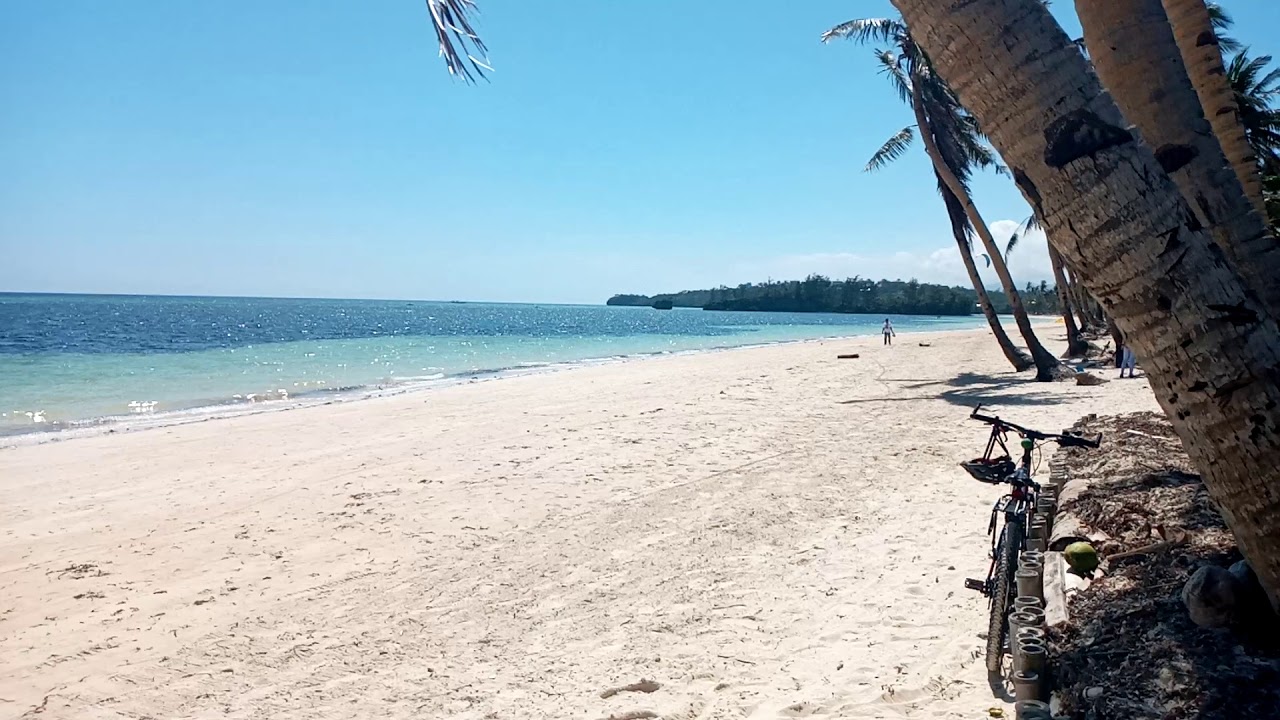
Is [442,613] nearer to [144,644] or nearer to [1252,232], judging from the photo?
[144,644]

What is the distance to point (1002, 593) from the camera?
11.9 feet

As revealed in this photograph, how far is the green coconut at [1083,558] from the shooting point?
354 centimetres

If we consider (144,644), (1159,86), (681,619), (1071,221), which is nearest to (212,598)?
(144,644)

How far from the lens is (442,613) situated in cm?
507

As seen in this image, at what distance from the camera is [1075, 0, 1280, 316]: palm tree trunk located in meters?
3.09

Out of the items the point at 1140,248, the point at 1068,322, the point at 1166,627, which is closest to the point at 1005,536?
the point at 1166,627

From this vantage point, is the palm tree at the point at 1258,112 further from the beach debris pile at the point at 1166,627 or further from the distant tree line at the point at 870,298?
the distant tree line at the point at 870,298

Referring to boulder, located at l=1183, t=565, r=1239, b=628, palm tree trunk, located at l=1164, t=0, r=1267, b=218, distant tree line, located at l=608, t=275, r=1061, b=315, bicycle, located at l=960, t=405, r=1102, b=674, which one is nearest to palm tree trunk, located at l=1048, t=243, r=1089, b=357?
palm tree trunk, located at l=1164, t=0, r=1267, b=218

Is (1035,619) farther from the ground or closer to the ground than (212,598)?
farther from the ground

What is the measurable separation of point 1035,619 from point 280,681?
3.88 meters

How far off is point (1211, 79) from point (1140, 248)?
3881mm

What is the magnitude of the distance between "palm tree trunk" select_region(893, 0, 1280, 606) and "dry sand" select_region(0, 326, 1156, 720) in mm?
1817

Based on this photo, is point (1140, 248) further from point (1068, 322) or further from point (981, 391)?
point (1068, 322)

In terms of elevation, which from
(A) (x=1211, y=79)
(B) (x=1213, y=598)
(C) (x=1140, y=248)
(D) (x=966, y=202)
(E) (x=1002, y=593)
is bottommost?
(E) (x=1002, y=593)
